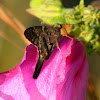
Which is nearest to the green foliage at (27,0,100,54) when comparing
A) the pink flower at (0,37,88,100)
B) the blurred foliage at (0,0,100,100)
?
the pink flower at (0,37,88,100)

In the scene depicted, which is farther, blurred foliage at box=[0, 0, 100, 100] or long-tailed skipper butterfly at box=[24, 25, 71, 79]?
blurred foliage at box=[0, 0, 100, 100]

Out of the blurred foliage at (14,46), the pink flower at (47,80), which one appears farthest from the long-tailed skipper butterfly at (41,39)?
the blurred foliage at (14,46)

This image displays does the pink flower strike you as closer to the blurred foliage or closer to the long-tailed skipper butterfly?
the long-tailed skipper butterfly

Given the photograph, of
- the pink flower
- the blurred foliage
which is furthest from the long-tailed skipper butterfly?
the blurred foliage

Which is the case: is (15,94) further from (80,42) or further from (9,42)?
(9,42)

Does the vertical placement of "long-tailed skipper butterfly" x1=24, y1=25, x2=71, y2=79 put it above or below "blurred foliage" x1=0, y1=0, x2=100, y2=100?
above

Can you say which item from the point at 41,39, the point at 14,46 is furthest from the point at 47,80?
the point at 14,46

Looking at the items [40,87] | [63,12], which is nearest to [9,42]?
[63,12]

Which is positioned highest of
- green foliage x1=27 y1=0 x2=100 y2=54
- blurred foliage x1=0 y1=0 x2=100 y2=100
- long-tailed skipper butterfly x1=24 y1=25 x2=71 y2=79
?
long-tailed skipper butterfly x1=24 y1=25 x2=71 y2=79
